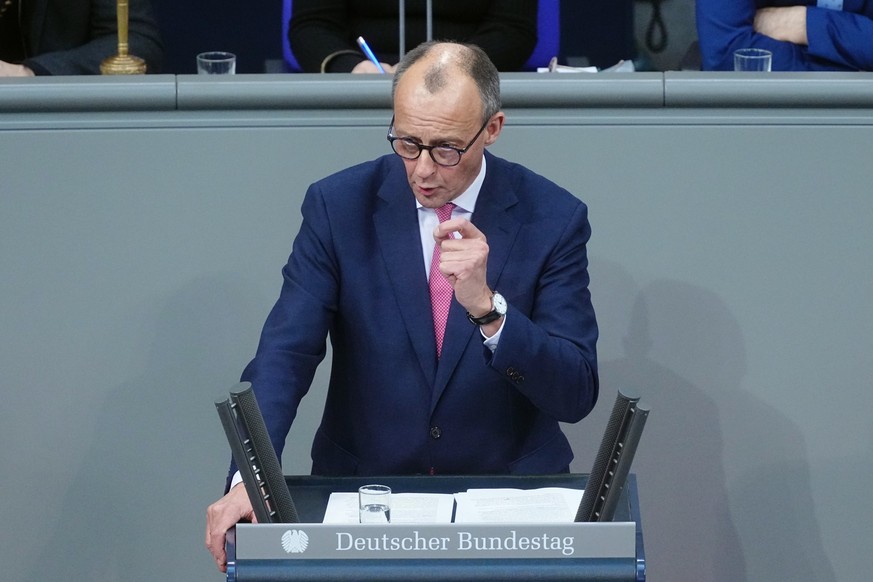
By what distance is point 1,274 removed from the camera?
10.00 feet

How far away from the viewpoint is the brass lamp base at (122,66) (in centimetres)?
328

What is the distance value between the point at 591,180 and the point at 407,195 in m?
0.84

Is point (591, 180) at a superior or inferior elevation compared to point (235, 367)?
superior

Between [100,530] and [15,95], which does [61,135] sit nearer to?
[15,95]

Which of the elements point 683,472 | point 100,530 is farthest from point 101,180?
point 683,472

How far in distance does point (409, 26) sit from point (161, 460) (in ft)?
4.56

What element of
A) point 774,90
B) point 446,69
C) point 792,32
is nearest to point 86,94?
point 446,69

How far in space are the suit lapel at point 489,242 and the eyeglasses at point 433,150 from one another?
0.59 feet

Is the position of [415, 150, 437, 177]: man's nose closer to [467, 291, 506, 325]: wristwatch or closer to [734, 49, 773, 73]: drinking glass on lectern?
[467, 291, 506, 325]: wristwatch

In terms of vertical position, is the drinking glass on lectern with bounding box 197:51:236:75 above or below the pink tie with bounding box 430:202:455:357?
above

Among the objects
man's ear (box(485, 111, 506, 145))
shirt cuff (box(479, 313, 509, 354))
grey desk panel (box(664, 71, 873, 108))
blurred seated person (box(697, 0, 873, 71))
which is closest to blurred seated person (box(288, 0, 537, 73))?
blurred seated person (box(697, 0, 873, 71))

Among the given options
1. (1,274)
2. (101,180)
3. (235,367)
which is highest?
(101,180)

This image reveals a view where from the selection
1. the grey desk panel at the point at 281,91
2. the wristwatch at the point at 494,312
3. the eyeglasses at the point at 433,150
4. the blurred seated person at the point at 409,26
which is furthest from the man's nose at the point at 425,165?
the blurred seated person at the point at 409,26

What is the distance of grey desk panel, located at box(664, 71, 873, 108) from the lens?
302cm
